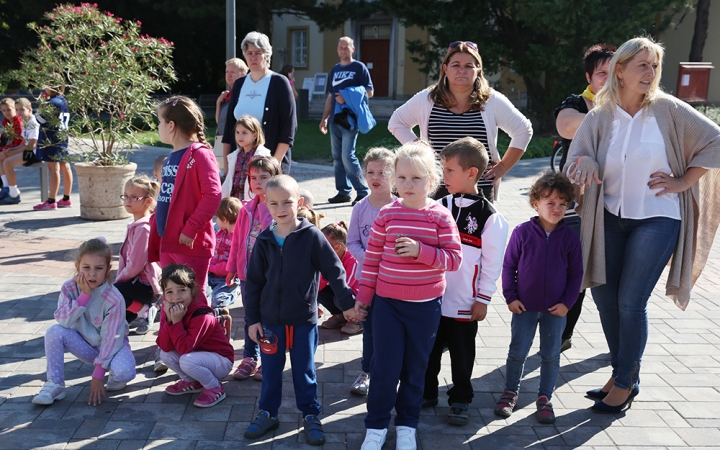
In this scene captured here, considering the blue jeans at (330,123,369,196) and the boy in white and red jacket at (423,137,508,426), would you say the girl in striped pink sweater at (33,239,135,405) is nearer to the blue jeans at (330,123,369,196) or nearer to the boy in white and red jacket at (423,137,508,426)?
the boy in white and red jacket at (423,137,508,426)

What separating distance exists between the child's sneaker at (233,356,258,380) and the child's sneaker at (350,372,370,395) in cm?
64

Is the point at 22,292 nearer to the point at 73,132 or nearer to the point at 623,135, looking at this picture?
the point at 73,132

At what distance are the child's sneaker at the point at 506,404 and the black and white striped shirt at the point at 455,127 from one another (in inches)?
49.0

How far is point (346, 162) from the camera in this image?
9320 millimetres

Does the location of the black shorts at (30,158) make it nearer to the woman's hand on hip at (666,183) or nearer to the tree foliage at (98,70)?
the tree foliage at (98,70)

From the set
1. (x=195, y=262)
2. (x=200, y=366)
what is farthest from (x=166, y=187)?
(x=200, y=366)

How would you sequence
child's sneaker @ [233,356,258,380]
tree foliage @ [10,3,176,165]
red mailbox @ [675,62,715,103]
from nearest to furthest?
child's sneaker @ [233,356,258,380], tree foliage @ [10,3,176,165], red mailbox @ [675,62,715,103]

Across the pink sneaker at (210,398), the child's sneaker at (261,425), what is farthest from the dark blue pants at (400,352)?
the pink sneaker at (210,398)

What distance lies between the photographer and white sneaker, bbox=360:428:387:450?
11.0 ft

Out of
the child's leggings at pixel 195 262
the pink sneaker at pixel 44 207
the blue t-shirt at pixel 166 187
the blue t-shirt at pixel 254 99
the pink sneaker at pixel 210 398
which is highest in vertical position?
the blue t-shirt at pixel 254 99

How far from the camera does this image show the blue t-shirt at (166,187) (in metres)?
4.35

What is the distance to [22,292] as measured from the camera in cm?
567

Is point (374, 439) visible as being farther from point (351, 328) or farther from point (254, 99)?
point (254, 99)

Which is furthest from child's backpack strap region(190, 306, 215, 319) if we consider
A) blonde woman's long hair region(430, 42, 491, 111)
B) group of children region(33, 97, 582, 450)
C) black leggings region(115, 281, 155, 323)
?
blonde woman's long hair region(430, 42, 491, 111)
